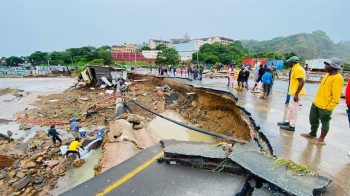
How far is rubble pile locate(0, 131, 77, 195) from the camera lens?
5992 mm

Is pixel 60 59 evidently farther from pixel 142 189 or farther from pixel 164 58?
pixel 142 189

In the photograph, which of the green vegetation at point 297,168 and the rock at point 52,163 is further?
the rock at point 52,163

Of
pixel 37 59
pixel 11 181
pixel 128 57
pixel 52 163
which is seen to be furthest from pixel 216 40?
pixel 11 181

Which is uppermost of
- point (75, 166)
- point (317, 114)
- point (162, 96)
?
point (317, 114)

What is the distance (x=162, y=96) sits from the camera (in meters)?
16.3

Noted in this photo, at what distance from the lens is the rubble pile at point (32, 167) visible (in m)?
5.99

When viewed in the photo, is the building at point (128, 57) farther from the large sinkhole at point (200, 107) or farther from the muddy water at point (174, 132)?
the muddy water at point (174, 132)

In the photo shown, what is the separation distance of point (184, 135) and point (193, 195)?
7.16 metres

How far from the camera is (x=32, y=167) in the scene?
7109 millimetres

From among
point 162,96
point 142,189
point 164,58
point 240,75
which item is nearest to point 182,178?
point 142,189

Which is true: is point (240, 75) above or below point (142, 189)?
above

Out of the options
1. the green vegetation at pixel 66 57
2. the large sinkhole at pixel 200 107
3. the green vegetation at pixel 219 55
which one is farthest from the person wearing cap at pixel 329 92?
the green vegetation at pixel 66 57

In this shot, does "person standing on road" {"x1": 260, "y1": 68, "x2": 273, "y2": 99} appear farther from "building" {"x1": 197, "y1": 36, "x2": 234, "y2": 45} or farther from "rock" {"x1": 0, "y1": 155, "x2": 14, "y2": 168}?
"building" {"x1": 197, "y1": 36, "x2": 234, "y2": 45}

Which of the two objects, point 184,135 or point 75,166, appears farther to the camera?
point 184,135
